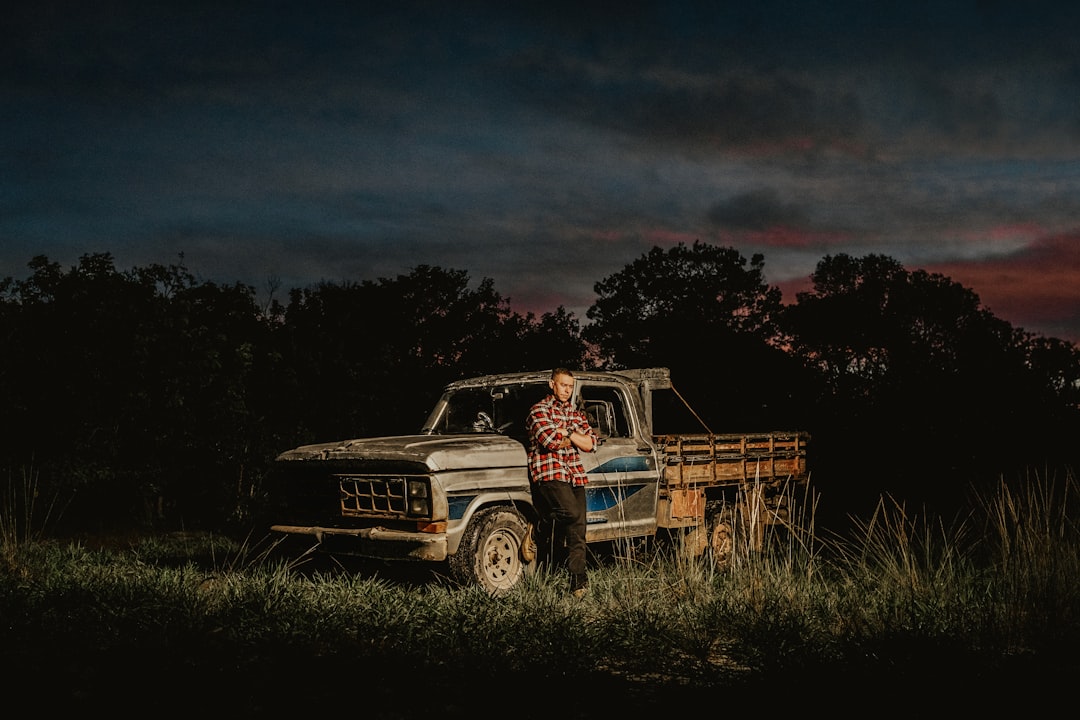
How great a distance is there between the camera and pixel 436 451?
6836 millimetres

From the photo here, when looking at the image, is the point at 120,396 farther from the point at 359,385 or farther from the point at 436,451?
the point at 436,451

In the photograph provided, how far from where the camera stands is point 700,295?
3541 cm

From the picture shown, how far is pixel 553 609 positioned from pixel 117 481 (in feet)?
32.6

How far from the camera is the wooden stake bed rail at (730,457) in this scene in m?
8.80

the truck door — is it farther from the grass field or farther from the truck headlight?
the truck headlight

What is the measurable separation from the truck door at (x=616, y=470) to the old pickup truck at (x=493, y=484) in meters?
0.01

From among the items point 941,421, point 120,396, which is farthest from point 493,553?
point 941,421

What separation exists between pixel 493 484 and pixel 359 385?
1084 centimetres

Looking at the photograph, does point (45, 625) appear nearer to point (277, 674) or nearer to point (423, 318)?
point (277, 674)

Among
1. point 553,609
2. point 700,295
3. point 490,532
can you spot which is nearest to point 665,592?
point 553,609

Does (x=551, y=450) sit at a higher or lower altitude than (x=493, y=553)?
higher

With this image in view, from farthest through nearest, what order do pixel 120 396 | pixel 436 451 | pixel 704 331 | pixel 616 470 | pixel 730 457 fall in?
pixel 704 331 → pixel 120 396 → pixel 730 457 → pixel 616 470 → pixel 436 451

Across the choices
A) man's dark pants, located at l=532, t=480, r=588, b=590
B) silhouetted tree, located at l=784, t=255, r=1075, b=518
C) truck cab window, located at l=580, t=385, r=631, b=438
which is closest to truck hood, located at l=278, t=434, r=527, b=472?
man's dark pants, located at l=532, t=480, r=588, b=590

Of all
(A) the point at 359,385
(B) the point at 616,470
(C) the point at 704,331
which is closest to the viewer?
(B) the point at 616,470
